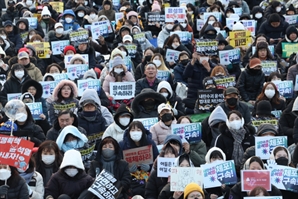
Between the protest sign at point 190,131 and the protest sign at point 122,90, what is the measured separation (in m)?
2.92

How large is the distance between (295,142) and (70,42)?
8.43m

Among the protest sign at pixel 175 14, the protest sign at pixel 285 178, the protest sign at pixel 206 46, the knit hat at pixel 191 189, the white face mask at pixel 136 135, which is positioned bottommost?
the protest sign at pixel 285 178

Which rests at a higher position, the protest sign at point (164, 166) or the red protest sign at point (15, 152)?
the red protest sign at point (15, 152)

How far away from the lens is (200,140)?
1811 centimetres

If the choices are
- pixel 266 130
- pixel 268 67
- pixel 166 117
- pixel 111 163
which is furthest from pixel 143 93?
pixel 268 67

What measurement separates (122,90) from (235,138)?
12.3 feet

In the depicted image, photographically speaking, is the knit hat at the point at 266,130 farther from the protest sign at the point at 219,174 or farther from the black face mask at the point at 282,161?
the protest sign at the point at 219,174

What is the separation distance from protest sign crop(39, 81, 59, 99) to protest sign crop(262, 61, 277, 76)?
4183 millimetres

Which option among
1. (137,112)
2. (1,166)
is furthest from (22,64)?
(1,166)

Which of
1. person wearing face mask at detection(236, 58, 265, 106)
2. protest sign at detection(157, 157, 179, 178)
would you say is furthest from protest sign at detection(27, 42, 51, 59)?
protest sign at detection(157, 157, 179, 178)

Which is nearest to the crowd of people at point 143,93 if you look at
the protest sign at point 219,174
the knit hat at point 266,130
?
the knit hat at point 266,130

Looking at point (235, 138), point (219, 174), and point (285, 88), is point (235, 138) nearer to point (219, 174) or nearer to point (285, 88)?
point (219, 174)

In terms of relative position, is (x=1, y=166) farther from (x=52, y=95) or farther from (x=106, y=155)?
(x=52, y=95)

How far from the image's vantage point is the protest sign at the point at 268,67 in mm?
23000
